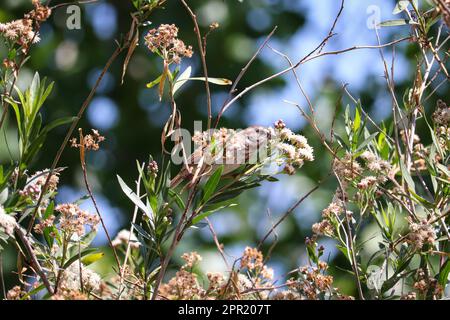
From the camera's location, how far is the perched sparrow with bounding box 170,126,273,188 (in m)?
0.95

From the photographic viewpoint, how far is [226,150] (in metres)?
0.96

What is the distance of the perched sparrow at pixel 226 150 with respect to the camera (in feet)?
3.13

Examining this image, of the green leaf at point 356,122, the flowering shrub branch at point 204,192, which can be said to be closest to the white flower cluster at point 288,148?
the flowering shrub branch at point 204,192

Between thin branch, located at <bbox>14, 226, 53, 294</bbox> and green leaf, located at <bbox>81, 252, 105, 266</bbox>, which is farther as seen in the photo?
green leaf, located at <bbox>81, 252, 105, 266</bbox>

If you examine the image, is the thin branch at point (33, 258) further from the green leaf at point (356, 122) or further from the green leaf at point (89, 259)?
the green leaf at point (356, 122)

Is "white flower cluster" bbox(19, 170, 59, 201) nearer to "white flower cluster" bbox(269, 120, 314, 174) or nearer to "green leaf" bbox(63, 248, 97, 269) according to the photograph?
"green leaf" bbox(63, 248, 97, 269)

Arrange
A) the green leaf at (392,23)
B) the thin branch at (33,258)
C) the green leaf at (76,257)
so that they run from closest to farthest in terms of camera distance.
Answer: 1. the thin branch at (33,258)
2. the green leaf at (76,257)
3. the green leaf at (392,23)

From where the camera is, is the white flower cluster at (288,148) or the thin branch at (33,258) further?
the white flower cluster at (288,148)

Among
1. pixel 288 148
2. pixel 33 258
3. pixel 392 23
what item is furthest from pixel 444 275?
pixel 33 258

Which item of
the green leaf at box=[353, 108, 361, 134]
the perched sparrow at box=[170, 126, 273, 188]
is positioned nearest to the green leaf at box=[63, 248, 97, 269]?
the perched sparrow at box=[170, 126, 273, 188]

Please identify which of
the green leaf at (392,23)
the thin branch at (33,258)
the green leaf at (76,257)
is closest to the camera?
the thin branch at (33,258)

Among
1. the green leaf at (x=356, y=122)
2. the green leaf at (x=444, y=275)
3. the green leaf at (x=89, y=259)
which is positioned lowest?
the green leaf at (x=444, y=275)

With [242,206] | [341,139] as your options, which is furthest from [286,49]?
[341,139]

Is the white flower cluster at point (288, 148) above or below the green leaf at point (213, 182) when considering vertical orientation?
above
